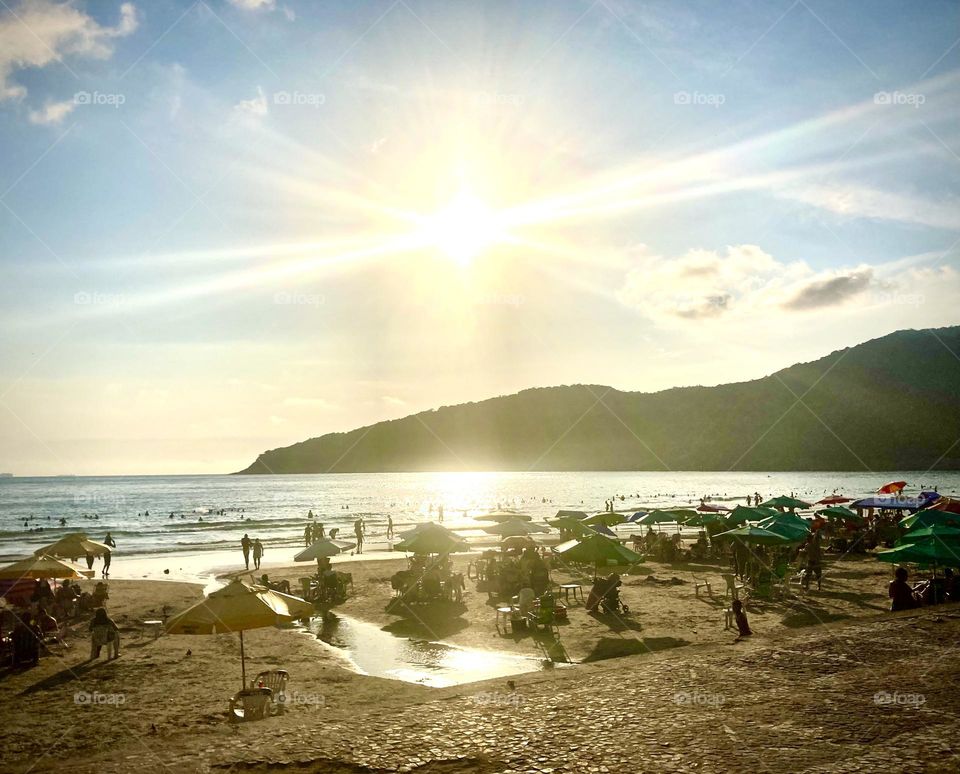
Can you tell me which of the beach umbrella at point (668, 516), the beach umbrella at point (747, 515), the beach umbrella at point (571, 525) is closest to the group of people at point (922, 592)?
the beach umbrella at point (747, 515)

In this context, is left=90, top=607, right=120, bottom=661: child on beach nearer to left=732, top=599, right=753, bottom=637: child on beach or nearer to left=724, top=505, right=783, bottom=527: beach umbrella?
left=732, top=599, right=753, bottom=637: child on beach

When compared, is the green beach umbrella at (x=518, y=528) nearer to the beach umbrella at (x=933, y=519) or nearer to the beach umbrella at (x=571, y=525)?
the beach umbrella at (x=571, y=525)

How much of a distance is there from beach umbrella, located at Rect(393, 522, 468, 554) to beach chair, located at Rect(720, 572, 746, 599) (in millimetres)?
8404

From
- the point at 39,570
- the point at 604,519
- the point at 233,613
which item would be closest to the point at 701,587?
the point at 604,519

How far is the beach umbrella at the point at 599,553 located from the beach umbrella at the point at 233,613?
343 inches

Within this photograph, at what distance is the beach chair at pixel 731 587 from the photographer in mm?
17673

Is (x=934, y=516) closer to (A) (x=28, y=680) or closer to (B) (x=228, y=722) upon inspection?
(B) (x=228, y=722)

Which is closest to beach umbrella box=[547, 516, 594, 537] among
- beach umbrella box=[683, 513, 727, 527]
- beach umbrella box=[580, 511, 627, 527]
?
beach umbrella box=[580, 511, 627, 527]

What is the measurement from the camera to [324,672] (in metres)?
13.4

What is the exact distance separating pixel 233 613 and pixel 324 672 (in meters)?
4.41

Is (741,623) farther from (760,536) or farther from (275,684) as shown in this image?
(275,684)

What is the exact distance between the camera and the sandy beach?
8969 mm

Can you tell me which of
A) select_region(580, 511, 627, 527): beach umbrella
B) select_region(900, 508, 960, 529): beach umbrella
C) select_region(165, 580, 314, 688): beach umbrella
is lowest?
select_region(580, 511, 627, 527): beach umbrella

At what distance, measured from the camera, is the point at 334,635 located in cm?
1716
